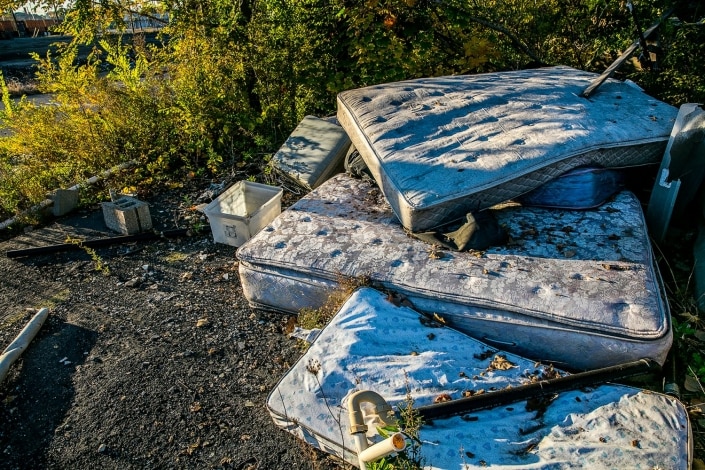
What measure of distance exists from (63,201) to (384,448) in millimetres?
3583

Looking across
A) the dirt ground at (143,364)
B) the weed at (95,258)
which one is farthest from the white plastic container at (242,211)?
the weed at (95,258)

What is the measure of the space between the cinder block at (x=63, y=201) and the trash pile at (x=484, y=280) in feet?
7.04

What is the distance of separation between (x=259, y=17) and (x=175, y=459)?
3.72m

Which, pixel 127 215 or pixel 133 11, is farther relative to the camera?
pixel 133 11

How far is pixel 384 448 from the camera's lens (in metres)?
1.45

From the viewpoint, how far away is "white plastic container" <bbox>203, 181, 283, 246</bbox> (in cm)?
A: 327

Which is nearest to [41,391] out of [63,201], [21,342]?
[21,342]

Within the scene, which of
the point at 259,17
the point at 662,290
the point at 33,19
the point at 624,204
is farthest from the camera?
the point at 33,19

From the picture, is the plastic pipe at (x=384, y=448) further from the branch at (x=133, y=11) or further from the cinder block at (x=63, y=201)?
the branch at (x=133, y=11)

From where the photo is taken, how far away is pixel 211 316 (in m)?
2.79

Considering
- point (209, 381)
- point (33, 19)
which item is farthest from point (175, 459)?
point (33, 19)

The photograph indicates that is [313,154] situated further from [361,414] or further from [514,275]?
[361,414]

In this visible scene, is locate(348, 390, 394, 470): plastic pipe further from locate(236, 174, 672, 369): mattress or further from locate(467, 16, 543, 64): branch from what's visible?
locate(467, 16, 543, 64): branch

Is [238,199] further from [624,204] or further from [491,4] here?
[491,4]
